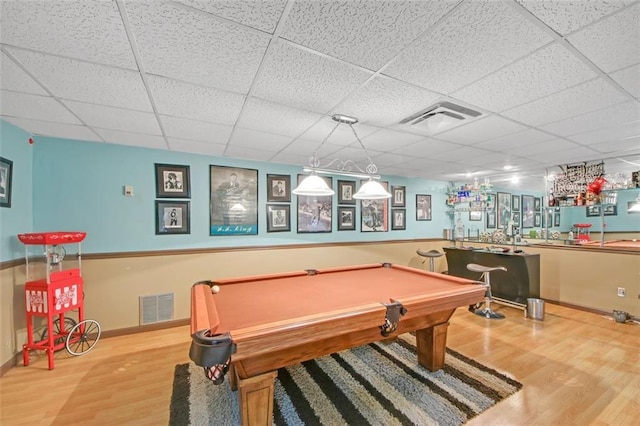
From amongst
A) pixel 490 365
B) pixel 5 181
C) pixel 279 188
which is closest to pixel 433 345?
pixel 490 365

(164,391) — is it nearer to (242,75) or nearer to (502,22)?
(242,75)

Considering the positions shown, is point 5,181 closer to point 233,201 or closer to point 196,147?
point 196,147

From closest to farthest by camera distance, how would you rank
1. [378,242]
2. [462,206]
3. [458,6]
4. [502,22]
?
1. [458,6]
2. [502,22]
3. [378,242]
4. [462,206]

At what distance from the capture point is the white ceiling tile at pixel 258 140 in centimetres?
293

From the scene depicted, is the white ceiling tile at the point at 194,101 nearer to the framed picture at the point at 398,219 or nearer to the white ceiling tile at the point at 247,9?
the white ceiling tile at the point at 247,9

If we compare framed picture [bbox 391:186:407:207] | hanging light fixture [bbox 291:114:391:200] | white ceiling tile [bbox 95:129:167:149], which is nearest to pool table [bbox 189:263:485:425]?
hanging light fixture [bbox 291:114:391:200]

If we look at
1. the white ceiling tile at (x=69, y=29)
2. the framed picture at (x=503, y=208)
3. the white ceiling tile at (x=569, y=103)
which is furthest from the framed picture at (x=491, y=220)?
the white ceiling tile at (x=69, y=29)

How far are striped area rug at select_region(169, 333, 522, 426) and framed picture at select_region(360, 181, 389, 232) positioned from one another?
2959 mm

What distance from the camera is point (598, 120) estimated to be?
247 centimetres

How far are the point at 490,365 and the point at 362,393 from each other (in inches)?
54.0

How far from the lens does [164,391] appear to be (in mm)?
2229

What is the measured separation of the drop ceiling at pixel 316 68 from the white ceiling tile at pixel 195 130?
0.03 meters

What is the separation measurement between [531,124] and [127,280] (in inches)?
196

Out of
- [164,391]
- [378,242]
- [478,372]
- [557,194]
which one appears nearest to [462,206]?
[557,194]
